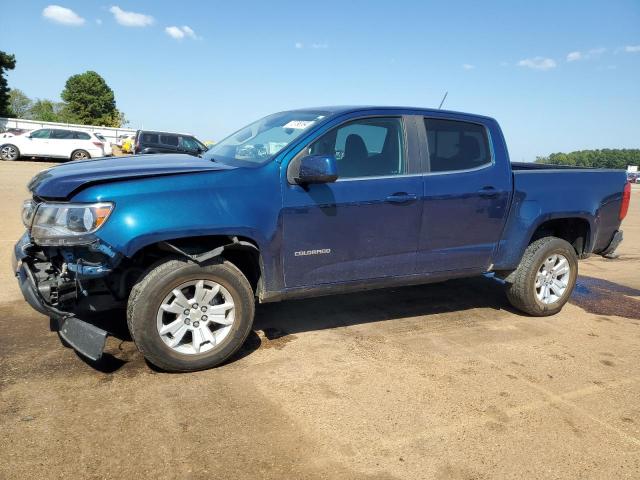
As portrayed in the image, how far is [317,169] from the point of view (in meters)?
3.53

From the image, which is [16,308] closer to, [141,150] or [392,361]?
[392,361]

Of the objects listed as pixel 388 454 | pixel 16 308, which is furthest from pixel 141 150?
pixel 388 454

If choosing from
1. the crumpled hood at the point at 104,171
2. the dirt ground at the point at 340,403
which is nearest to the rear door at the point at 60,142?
the dirt ground at the point at 340,403

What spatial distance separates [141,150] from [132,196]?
18088 millimetres

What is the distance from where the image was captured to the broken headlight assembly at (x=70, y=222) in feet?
10.2

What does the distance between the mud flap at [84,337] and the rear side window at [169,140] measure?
18578 millimetres

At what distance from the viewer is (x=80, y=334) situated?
127 inches

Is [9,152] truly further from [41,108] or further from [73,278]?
[41,108]

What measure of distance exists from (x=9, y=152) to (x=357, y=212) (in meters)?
22.2

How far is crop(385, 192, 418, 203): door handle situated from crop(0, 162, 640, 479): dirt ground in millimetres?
1185

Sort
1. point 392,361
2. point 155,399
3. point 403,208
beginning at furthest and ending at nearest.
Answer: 1. point 403,208
2. point 392,361
3. point 155,399

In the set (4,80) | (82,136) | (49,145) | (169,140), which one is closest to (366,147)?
(169,140)

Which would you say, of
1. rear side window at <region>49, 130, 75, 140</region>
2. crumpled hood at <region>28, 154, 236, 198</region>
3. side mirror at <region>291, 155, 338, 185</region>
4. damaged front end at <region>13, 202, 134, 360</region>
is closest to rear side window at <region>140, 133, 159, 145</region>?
rear side window at <region>49, 130, 75, 140</region>

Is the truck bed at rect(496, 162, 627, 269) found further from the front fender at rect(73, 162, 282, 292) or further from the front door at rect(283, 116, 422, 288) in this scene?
the front fender at rect(73, 162, 282, 292)
